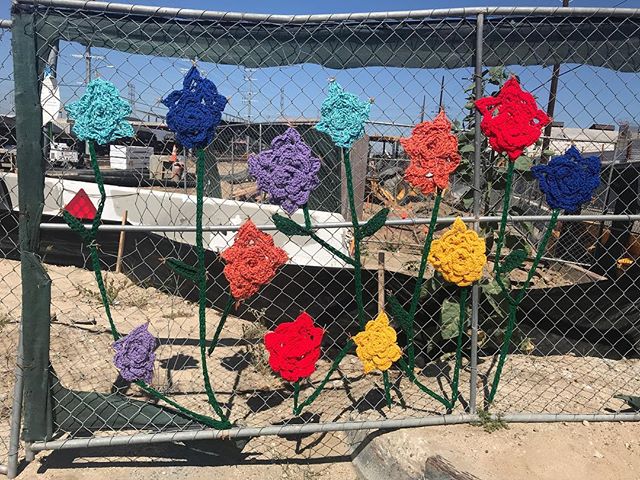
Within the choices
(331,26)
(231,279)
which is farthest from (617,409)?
(331,26)

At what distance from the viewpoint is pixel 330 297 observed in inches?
146

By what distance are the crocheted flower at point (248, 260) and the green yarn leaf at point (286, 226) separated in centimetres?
9

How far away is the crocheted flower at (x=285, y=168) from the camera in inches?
89.1

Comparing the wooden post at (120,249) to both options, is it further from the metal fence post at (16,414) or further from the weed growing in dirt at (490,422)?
the weed growing in dirt at (490,422)

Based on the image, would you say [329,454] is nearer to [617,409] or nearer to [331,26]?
[617,409]

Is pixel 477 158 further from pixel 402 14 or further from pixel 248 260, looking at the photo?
pixel 248 260

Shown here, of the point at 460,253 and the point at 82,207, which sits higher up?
the point at 82,207

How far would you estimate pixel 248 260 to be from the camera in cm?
232

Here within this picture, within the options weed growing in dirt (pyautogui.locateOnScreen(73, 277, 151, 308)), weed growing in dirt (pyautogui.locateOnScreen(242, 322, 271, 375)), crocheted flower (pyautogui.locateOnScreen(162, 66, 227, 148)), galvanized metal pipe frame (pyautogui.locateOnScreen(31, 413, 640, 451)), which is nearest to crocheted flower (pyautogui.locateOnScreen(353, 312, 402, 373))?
galvanized metal pipe frame (pyautogui.locateOnScreen(31, 413, 640, 451))

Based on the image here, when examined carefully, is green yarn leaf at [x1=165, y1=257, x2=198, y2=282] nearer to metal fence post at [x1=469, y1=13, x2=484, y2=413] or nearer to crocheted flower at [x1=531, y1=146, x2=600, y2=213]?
metal fence post at [x1=469, y1=13, x2=484, y2=413]

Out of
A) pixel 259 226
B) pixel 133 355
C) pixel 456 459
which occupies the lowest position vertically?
pixel 456 459

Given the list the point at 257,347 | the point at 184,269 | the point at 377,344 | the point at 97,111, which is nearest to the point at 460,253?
the point at 377,344

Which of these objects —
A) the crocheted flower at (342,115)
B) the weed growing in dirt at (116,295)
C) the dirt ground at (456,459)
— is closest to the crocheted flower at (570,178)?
the crocheted flower at (342,115)

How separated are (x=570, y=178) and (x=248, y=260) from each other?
5.34ft
